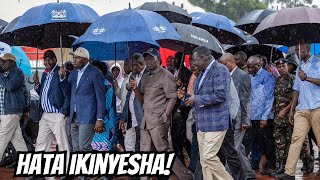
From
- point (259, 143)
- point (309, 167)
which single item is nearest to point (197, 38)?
point (259, 143)

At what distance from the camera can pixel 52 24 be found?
9.35 m

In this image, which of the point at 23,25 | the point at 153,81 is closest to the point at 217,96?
the point at 153,81

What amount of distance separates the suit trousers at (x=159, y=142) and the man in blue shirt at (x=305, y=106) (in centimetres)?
143

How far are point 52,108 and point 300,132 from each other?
3.52 metres

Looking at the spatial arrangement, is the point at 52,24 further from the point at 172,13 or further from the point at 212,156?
the point at 212,156

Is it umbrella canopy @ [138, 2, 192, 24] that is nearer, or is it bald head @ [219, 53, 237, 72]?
bald head @ [219, 53, 237, 72]

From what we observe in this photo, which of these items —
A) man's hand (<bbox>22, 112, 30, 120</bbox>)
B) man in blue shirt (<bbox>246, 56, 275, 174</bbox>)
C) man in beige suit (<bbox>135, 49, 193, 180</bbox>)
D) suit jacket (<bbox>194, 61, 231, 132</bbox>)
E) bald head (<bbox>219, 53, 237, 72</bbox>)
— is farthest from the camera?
man's hand (<bbox>22, 112, 30, 120</bbox>)

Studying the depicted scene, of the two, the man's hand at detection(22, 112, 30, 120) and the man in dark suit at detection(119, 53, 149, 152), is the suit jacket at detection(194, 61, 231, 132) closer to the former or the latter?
the man in dark suit at detection(119, 53, 149, 152)

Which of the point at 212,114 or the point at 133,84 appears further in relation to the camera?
the point at 133,84

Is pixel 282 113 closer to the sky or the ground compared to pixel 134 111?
closer to the ground

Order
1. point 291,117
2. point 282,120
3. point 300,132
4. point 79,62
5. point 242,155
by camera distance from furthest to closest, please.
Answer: point 282,120 < point 291,117 < point 242,155 < point 79,62 < point 300,132

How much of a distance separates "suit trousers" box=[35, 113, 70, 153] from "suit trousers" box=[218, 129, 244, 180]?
8.10 ft

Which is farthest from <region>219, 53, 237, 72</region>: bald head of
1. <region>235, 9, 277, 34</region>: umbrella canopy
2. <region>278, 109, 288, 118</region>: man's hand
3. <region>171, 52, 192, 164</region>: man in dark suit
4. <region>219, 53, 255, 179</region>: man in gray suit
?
<region>235, 9, 277, 34</region>: umbrella canopy

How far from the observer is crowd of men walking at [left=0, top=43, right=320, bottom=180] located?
7.06m
